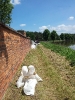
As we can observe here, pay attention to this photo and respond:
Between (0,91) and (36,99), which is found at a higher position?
(0,91)

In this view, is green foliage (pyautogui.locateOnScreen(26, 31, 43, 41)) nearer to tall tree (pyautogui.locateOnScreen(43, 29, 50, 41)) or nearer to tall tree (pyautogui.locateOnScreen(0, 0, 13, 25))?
tall tree (pyautogui.locateOnScreen(43, 29, 50, 41))

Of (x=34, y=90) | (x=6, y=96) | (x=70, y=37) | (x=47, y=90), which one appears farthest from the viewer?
(x=70, y=37)

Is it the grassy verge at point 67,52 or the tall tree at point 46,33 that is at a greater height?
the tall tree at point 46,33

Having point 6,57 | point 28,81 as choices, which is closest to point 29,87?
point 28,81

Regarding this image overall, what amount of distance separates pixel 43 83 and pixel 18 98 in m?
1.63

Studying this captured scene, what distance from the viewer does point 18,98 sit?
15.6 feet

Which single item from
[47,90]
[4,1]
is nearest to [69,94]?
[47,90]

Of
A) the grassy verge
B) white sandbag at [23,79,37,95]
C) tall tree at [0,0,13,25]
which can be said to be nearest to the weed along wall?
white sandbag at [23,79,37,95]

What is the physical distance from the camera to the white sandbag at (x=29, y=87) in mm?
5051

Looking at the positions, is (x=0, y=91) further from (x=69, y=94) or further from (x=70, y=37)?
(x=70, y=37)

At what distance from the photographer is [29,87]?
523cm

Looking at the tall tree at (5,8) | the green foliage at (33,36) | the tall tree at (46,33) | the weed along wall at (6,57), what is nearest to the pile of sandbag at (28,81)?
the weed along wall at (6,57)

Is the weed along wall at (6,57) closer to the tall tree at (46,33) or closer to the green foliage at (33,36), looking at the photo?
the green foliage at (33,36)

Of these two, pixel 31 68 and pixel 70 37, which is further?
pixel 70 37
